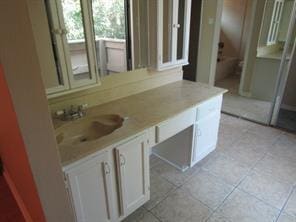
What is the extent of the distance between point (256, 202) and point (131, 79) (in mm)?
1562

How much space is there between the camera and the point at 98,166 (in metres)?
1.29

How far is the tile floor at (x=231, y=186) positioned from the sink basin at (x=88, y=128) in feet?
2.45

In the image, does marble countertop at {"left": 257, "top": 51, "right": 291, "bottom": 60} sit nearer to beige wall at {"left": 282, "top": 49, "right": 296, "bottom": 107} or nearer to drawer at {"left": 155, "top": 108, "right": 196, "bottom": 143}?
beige wall at {"left": 282, "top": 49, "right": 296, "bottom": 107}

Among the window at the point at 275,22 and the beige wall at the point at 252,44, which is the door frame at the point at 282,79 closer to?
the window at the point at 275,22

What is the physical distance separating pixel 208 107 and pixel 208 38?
6.03 ft

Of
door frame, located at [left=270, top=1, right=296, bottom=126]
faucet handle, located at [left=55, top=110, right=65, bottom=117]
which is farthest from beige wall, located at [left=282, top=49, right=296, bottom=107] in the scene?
faucet handle, located at [left=55, top=110, right=65, bottom=117]

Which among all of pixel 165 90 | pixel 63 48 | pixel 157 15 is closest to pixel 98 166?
pixel 63 48

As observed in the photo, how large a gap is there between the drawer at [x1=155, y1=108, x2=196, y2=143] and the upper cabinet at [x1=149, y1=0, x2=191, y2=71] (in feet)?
1.85

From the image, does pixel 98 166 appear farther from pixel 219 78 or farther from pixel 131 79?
pixel 219 78

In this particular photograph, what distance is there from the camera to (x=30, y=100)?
798 millimetres

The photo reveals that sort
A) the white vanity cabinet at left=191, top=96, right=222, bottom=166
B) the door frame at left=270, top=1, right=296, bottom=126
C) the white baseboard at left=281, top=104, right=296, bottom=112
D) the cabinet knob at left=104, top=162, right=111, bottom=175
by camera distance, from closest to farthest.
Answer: the cabinet knob at left=104, top=162, right=111, bottom=175
the white vanity cabinet at left=191, top=96, right=222, bottom=166
the door frame at left=270, top=1, right=296, bottom=126
the white baseboard at left=281, top=104, right=296, bottom=112

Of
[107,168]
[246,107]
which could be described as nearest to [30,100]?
[107,168]

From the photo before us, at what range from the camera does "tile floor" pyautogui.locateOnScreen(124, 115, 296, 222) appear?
175 cm

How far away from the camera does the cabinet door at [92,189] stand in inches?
47.6
